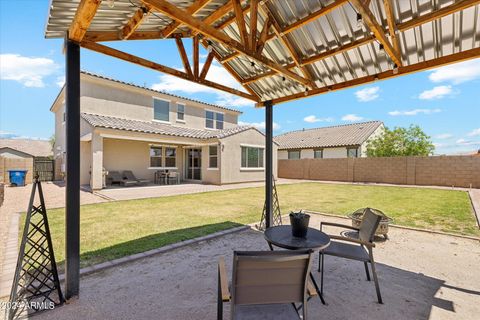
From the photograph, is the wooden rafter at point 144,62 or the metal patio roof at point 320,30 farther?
the wooden rafter at point 144,62

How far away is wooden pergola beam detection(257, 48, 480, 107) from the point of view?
11.6 feet

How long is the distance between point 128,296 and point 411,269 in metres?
4.38

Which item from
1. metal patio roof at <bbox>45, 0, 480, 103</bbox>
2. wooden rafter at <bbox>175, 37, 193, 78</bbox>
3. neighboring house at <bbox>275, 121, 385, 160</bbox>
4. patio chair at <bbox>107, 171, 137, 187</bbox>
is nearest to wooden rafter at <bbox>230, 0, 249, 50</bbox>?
metal patio roof at <bbox>45, 0, 480, 103</bbox>

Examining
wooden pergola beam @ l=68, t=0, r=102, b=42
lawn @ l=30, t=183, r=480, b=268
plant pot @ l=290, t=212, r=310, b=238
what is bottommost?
lawn @ l=30, t=183, r=480, b=268

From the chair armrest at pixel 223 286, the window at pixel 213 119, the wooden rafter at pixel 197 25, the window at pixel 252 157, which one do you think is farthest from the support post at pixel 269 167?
the window at pixel 213 119

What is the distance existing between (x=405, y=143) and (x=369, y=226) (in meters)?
22.5

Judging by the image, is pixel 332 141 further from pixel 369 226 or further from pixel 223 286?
pixel 223 286

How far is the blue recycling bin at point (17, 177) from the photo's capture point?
13.9 metres

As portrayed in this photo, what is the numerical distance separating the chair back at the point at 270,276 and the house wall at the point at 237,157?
14371 millimetres

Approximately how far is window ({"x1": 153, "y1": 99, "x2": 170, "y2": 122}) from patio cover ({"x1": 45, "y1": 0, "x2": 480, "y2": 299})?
45.2ft

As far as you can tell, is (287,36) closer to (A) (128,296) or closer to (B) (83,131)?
(A) (128,296)

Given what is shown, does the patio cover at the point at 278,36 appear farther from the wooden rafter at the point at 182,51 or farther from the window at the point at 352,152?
the window at the point at 352,152

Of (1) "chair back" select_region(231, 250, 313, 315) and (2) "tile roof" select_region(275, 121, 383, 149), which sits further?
(2) "tile roof" select_region(275, 121, 383, 149)

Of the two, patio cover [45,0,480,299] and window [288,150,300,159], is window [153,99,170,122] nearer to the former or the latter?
patio cover [45,0,480,299]
